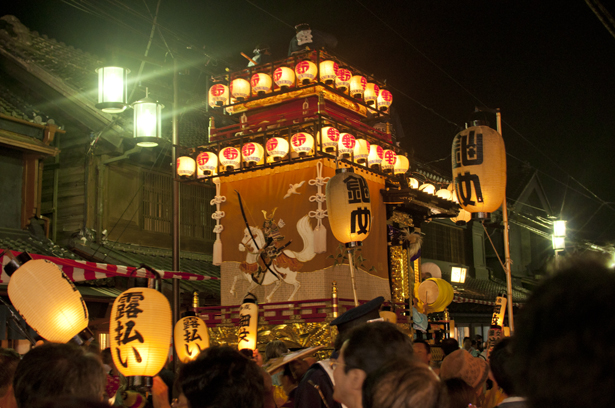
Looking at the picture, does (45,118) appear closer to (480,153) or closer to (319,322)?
(319,322)

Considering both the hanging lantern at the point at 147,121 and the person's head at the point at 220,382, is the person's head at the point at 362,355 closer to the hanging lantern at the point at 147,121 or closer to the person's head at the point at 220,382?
the person's head at the point at 220,382

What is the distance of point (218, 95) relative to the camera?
13594 mm

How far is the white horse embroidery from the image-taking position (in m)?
12.4

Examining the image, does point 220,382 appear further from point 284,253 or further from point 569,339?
point 284,253

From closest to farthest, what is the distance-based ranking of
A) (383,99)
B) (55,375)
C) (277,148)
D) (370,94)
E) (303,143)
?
(55,375)
(303,143)
(277,148)
(370,94)
(383,99)

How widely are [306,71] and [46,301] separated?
8359mm

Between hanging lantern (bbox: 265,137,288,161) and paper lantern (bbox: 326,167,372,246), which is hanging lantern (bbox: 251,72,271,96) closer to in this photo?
hanging lantern (bbox: 265,137,288,161)

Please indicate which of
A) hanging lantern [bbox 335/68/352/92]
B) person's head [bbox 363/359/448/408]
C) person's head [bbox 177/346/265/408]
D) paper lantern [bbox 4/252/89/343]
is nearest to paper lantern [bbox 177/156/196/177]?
hanging lantern [bbox 335/68/352/92]

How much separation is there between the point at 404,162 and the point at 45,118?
8863mm

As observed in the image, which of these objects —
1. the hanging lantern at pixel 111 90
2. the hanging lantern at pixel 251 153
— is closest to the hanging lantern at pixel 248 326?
the hanging lantern at pixel 251 153

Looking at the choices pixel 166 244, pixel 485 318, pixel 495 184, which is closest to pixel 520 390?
pixel 495 184

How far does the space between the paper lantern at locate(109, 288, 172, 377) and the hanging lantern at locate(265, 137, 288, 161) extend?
20.5 feet

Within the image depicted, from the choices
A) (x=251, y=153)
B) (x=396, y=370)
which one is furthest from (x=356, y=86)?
(x=396, y=370)

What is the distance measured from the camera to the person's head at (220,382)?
2.58m
